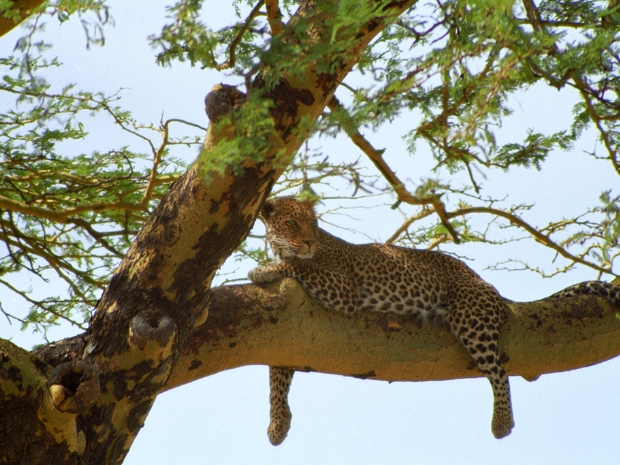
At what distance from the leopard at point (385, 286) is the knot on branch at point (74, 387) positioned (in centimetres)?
216

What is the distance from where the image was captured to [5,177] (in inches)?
289

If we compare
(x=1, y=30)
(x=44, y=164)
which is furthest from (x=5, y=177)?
(x=1, y=30)

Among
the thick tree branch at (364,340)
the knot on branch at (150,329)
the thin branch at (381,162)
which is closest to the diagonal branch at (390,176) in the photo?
the thin branch at (381,162)

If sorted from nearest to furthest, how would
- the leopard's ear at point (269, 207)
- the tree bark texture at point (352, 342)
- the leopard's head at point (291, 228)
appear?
the tree bark texture at point (352, 342)
the leopard's head at point (291, 228)
the leopard's ear at point (269, 207)

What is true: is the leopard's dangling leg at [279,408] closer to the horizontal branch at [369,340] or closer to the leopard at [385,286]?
the leopard at [385,286]

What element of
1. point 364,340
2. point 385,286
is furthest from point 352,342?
point 385,286

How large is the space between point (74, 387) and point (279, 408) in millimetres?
2823

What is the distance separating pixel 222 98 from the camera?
4.14m

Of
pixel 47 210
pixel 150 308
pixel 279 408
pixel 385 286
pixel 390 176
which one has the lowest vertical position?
pixel 150 308

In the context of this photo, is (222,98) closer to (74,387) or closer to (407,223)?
(74,387)

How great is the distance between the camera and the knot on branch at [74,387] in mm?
4062

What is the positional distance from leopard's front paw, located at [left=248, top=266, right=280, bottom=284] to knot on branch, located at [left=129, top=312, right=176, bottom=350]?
60.6 inches

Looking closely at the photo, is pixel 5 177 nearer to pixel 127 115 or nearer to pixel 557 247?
pixel 127 115

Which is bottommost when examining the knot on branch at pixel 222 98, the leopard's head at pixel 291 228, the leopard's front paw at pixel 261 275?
the knot on branch at pixel 222 98
